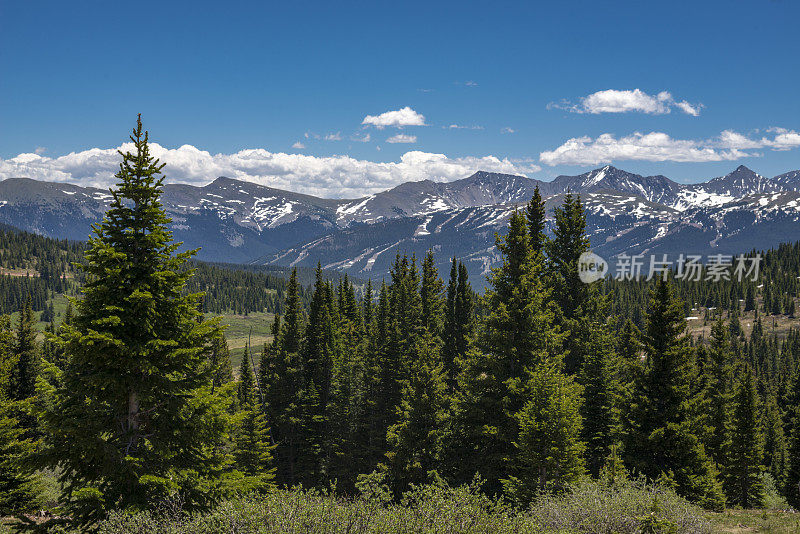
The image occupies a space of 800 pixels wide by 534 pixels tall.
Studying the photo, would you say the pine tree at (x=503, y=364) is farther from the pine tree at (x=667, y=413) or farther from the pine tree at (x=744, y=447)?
the pine tree at (x=744, y=447)

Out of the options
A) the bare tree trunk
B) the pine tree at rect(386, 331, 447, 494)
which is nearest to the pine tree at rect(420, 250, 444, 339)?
the pine tree at rect(386, 331, 447, 494)

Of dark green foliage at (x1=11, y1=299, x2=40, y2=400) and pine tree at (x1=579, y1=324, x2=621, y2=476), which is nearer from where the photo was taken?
pine tree at (x1=579, y1=324, x2=621, y2=476)

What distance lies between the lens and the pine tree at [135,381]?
14.8 m

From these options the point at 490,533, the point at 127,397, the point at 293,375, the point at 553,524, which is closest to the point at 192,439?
the point at 127,397

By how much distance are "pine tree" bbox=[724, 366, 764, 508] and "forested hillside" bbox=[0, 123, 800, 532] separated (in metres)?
0.20

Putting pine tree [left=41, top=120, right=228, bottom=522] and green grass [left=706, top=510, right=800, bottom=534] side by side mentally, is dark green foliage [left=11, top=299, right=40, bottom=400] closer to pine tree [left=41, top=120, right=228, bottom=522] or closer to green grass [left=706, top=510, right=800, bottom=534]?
pine tree [left=41, top=120, right=228, bottom=522]

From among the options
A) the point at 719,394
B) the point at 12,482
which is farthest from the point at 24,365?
the point at 719,394

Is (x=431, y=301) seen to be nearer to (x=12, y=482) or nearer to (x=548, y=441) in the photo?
(x=548, y=441)

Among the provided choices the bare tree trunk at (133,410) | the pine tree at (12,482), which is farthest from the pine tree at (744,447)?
the pine tree at (12,482)

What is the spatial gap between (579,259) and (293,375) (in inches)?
1322

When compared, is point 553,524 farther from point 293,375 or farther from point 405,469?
point 293,375

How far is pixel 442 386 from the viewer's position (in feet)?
110

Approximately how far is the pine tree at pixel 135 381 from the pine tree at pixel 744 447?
4907 cm

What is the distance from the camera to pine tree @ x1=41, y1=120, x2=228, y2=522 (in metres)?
14.8
